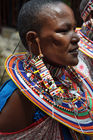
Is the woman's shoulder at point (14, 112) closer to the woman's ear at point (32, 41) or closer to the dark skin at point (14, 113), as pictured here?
the dark skin at point (14, 113)

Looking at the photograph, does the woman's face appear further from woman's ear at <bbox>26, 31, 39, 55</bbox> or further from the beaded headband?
the beaded headband

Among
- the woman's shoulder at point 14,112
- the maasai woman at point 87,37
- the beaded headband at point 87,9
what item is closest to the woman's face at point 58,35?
the woman's shoulder at point 14,112

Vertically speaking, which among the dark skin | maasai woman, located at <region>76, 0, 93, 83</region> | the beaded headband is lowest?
the dark skin

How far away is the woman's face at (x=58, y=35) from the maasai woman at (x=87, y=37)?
392 mm

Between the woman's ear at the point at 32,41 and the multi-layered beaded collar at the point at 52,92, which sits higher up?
the woman's ear at the point at 32,41

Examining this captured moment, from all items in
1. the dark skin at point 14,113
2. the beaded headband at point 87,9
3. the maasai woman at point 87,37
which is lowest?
the dark skin at point 14,113

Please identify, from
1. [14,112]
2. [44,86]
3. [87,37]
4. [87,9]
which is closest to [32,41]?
[44,86]

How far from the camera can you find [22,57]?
4.54 feet

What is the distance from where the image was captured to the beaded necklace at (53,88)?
1.14 meters

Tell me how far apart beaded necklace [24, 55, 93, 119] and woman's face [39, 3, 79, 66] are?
0.26 feet

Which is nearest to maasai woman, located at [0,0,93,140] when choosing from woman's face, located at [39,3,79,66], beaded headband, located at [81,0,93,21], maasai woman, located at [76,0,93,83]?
woman's face, located at [39,3,79,66]

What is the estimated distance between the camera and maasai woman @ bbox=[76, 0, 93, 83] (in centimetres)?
156

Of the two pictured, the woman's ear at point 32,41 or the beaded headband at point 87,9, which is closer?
the woman's ear at point 32,41

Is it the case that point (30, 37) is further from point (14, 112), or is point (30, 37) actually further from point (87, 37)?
point (87, 37)
